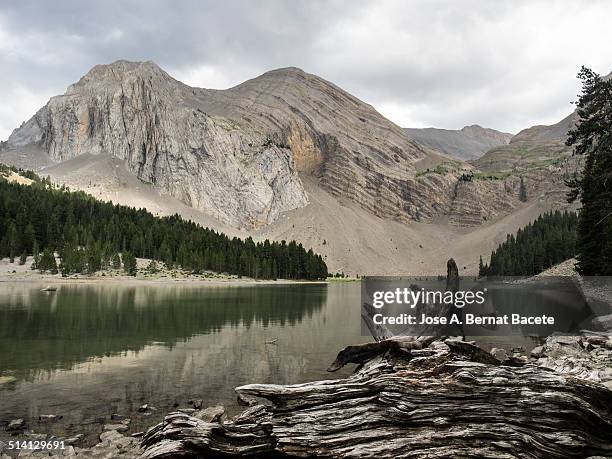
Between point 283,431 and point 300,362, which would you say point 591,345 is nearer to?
point 300,362

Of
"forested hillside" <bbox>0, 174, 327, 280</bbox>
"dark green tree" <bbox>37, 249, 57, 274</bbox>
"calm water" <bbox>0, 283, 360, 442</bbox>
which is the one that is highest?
"forested hillside" <bbox>0, 174, 327, 280</bbox>

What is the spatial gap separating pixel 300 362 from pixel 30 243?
440ft

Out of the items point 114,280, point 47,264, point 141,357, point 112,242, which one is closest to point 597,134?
point 141,357

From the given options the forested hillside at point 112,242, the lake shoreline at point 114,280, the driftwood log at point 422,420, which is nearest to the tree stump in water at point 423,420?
the driftwood log at point 422,420

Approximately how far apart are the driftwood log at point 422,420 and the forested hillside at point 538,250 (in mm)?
122761

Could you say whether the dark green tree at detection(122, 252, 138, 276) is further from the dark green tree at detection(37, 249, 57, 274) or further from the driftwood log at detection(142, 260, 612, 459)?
the driftwood log at detection(142, 260, 612, 459)

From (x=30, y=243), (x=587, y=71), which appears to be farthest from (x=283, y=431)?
(x=30, y=243)

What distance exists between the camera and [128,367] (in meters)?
25.9

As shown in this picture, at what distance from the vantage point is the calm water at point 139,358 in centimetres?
1914

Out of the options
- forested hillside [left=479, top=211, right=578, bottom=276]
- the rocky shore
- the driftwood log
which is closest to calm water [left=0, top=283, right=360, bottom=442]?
the rocky shore

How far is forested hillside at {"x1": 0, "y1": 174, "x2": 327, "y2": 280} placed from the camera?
130625mm

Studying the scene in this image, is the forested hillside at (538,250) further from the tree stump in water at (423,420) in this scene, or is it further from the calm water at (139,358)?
the tree stump in water at (423,420)

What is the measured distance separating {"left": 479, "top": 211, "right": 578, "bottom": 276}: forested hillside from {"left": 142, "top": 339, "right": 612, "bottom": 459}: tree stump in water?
123m

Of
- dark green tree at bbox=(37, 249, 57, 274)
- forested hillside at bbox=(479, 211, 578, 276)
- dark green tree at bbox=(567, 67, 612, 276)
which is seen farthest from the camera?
forested hillside at bbox=(479, 211, 578, 276)
